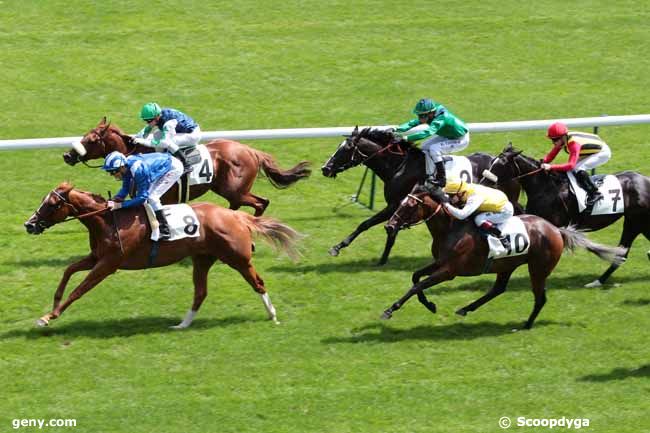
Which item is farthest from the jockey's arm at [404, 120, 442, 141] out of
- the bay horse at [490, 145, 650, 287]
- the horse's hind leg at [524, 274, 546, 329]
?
the horse's hind leg at [524, 274, 546, 329]

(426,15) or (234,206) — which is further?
(426,15)

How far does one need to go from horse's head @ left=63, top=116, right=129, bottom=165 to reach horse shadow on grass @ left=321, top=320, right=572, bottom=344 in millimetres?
3493

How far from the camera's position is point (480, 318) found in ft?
41.7

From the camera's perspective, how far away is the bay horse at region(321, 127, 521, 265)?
14.1m

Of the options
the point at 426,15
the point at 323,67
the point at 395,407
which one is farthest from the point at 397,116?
the point at 395,407

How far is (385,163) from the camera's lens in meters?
14.2

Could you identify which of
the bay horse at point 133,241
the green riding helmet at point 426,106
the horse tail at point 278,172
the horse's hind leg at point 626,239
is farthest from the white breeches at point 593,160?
the bay horse at point 133,241

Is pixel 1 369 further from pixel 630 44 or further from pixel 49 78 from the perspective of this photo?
pixel 630 44

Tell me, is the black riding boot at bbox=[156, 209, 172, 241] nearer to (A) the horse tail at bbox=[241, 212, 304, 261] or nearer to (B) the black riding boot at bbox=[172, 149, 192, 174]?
(A) the horse tail at bbox=[241, 212, 304, 261]

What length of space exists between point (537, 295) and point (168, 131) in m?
4.27

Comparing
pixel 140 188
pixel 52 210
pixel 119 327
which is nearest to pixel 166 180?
pixel 140 188

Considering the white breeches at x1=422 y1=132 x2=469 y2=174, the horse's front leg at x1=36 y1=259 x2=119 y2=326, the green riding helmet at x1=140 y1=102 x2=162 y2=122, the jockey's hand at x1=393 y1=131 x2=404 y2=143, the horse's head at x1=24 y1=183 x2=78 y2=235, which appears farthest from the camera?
the jockey's hand at x1=393 y1=131 x2=404 y2=143

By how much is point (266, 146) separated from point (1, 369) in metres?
6.96

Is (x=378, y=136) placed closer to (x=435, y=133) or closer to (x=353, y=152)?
(x=353, y=152)
